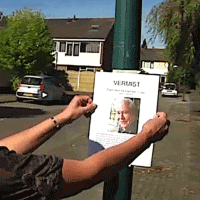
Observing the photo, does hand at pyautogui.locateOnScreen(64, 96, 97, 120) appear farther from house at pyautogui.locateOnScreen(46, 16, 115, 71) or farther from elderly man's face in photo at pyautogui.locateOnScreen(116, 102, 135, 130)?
house at pyautogui.locateOnScreen(46, 16, 115, 71)

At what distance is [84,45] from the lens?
43281 millimetres

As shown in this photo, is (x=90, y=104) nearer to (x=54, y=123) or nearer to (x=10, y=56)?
(x=54, y=123)

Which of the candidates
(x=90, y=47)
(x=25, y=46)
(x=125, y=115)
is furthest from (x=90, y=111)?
(x=90, y=47)

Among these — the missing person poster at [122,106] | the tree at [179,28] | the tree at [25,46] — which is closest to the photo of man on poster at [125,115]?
the missing person poster at [122,106]

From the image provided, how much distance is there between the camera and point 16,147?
1.79 metres

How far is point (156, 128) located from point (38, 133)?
0.61 m

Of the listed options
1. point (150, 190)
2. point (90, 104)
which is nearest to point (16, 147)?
point (90, 104)

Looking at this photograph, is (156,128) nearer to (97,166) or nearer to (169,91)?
(97,166)

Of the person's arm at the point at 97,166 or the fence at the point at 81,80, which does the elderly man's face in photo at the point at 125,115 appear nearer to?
the person's arm at the point at 97,166

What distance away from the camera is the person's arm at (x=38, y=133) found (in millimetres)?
1801

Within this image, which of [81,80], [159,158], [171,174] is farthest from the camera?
[81,80]

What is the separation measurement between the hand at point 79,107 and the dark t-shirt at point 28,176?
70cm

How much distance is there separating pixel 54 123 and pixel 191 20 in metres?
12.8

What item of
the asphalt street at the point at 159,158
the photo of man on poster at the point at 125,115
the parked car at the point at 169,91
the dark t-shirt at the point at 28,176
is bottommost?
the asphalt street at the point at 159,158
